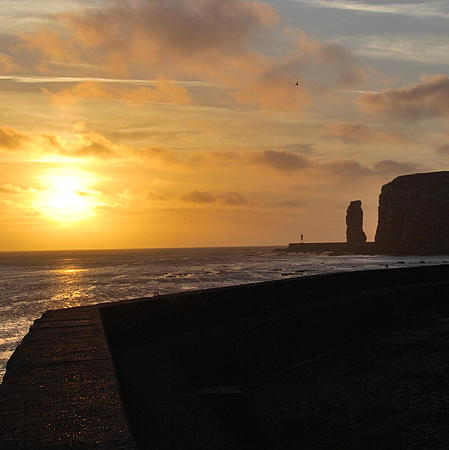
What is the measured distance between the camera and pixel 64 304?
1911 inches

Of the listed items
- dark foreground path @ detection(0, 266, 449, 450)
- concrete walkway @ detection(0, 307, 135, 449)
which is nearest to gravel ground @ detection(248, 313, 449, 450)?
dark foreground path @ detection(0, 266, 449, 450)

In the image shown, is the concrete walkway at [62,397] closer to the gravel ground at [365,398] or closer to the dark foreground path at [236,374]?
the dark foreground path at [236,374]

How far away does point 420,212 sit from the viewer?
157 meters

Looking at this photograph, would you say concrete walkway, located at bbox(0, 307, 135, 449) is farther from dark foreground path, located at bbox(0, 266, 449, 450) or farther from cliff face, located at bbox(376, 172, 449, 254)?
cliff face, located at bbox(376, 172, 449, 254)

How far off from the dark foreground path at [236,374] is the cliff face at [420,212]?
15130cm

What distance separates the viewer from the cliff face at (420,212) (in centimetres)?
15538

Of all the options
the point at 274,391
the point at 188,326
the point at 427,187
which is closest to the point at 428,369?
the point at 274,391

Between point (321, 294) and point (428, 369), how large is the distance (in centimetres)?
535

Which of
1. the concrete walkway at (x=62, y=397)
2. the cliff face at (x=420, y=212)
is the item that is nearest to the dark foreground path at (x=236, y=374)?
the concrete walkway at (x=62, y=397)

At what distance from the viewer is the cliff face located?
155375 mm

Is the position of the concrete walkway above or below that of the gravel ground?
above

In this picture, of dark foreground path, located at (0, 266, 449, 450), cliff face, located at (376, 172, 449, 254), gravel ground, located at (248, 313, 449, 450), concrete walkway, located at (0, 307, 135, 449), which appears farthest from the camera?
cliff face, located at (376, 172, 449, 254)

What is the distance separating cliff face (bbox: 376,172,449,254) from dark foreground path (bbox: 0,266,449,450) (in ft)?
496

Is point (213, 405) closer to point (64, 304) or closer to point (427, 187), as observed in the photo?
point (64, 304)
